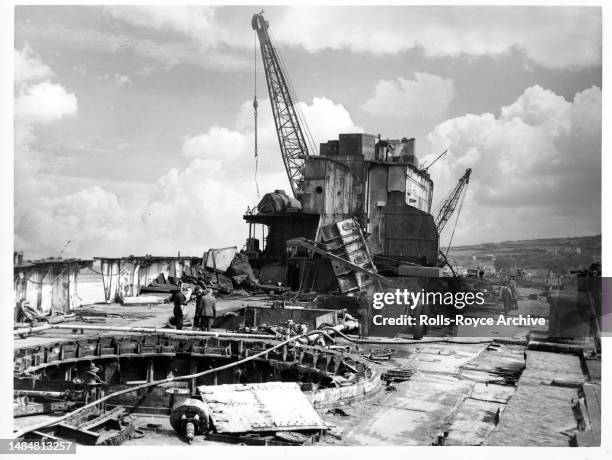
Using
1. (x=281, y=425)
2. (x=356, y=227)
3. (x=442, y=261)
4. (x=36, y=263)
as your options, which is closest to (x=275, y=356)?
(x=281, y=425)

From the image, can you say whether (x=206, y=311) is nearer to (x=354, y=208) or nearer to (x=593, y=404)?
(x=593, y=404)

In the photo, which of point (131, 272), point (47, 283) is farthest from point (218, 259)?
point (47, 283)

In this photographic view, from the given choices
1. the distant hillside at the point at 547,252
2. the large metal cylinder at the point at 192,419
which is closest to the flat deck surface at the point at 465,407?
the large metal cylinder at the point at 192,419

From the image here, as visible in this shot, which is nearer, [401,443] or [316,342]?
[401,443]

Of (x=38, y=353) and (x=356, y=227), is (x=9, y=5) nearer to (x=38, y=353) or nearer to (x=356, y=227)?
(x=38, y=353)

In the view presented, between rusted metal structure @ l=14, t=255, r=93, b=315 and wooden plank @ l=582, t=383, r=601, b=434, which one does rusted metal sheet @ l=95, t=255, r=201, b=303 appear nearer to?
rusted metal structure @ l=14, t=255, r=93, b=315
